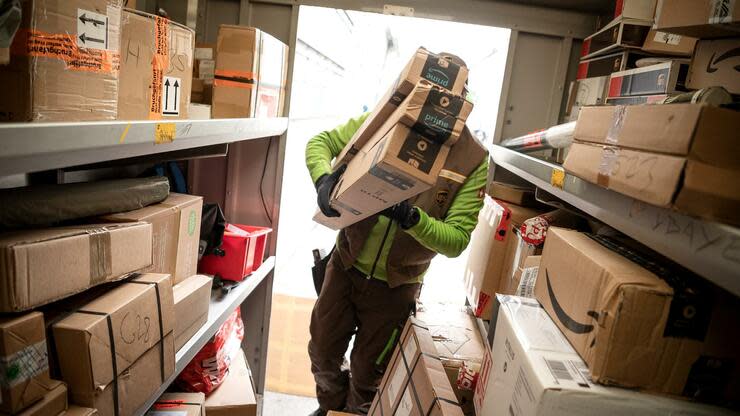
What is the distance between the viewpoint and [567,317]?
100cm

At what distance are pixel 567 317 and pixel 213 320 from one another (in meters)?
1.28

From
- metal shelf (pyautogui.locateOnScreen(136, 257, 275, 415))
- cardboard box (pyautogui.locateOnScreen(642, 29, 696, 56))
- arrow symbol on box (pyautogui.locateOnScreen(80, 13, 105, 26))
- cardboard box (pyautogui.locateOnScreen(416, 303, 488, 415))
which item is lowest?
cardboard box (pyautogui.locateOnScreen(416, 303, 488, 415))

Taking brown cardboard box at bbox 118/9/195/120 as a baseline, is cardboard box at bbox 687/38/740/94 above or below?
above

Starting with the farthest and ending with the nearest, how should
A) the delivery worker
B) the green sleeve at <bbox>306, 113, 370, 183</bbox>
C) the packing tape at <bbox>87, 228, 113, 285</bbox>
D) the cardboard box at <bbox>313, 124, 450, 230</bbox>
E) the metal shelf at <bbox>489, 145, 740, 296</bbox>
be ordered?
the green sleeve at <bbox>306, 113, 370, 183</bbox> → the delivery worker → the cardboard box at <bbox>313, 124, 450, 230</bbox> → the packing tape at <bbox>87, 228, 113, 285</bbox> → the metal shelf at <bbox>489, 145, 740, 296</bbox>

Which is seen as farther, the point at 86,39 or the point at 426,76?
the point at 426,76

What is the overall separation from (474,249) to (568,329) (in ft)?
4.08

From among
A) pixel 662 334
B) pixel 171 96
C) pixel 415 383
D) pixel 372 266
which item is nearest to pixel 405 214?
pixel 372 266

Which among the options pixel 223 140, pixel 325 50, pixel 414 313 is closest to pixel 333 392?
pixel 414 313

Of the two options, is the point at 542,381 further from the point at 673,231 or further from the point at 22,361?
the point at 22,361

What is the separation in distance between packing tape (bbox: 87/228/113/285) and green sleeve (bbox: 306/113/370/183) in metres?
1.03

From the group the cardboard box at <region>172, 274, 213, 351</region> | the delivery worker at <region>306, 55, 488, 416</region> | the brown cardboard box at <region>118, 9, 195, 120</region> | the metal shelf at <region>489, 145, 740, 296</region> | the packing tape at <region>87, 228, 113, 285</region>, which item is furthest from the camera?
the delivery worker at <region>306, 55, 488, 416</region>

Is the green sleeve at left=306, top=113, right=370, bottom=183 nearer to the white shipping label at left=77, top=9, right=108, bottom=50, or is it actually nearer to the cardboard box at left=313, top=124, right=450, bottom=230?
the cardboard box at left=313, top=124, right=450, bottom=230

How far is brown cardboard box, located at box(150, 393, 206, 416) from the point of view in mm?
1569

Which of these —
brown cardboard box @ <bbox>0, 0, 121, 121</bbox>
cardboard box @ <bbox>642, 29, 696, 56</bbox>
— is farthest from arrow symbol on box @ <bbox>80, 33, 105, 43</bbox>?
cardboard box @ <bbox>642, 29, 696, 56</bbox>
